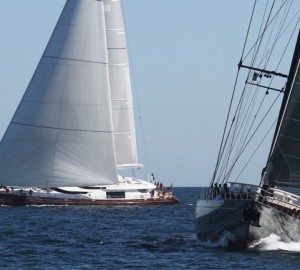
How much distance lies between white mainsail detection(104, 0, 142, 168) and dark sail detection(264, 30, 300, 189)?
1662 inches

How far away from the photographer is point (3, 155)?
238 ft

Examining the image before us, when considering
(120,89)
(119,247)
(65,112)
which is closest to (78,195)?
(120,89)

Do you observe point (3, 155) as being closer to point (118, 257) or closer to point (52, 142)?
point (52, 142)

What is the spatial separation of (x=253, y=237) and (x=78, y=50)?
37.4m

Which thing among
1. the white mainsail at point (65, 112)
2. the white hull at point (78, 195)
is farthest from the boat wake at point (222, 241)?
the white hull at point (78, 195)

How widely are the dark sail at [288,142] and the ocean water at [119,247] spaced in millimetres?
2610

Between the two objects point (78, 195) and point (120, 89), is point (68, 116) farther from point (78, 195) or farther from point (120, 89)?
point (120, 89)

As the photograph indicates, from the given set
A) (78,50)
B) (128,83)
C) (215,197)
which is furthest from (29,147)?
(215,197)

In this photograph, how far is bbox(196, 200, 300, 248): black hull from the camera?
38.3 metres

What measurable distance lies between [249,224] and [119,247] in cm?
727

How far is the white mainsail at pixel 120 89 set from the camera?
81.4m

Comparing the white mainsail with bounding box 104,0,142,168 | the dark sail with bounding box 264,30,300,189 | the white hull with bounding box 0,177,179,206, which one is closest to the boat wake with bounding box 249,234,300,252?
the dark sail with bounding box 264,30,300,189

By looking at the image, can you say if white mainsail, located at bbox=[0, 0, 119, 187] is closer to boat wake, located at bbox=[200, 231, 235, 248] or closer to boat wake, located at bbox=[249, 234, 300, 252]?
boat wake, located at bbox=[200, 231, 235, 248]

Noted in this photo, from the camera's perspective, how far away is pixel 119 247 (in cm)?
4362
